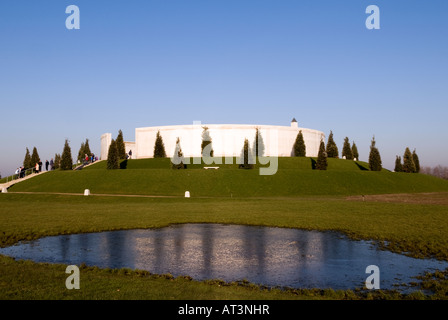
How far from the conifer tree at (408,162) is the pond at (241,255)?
57.0 metres

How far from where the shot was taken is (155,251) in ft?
45.7

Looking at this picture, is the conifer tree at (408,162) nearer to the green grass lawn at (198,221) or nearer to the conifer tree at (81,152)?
the green grass lawn at (198,221)

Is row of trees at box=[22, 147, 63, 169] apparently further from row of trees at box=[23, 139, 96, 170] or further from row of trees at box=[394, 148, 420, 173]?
row of trees at box=[394, 148, 420, 173]

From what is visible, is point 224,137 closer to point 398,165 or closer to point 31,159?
point 398,165

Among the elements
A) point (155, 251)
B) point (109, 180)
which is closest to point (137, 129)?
point (109, 180)

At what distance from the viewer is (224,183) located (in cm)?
4581

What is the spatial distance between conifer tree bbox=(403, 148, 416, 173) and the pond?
57.0m

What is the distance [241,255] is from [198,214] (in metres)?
11.2

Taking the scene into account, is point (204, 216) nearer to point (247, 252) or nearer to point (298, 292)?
point (247, 252)

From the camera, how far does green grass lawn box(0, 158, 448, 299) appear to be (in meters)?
8.84

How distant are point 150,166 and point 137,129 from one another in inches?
843

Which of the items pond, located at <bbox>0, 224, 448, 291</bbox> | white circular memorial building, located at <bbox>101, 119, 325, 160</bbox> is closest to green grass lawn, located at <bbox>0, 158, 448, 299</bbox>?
pond, located at <bbox>0, 224, 448, 291</bbox>

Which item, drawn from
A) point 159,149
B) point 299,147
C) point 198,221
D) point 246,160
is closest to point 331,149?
point 299,147

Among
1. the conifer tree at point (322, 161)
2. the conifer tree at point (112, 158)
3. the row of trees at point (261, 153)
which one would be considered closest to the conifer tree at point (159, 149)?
the row of trees at point (261, 153)
